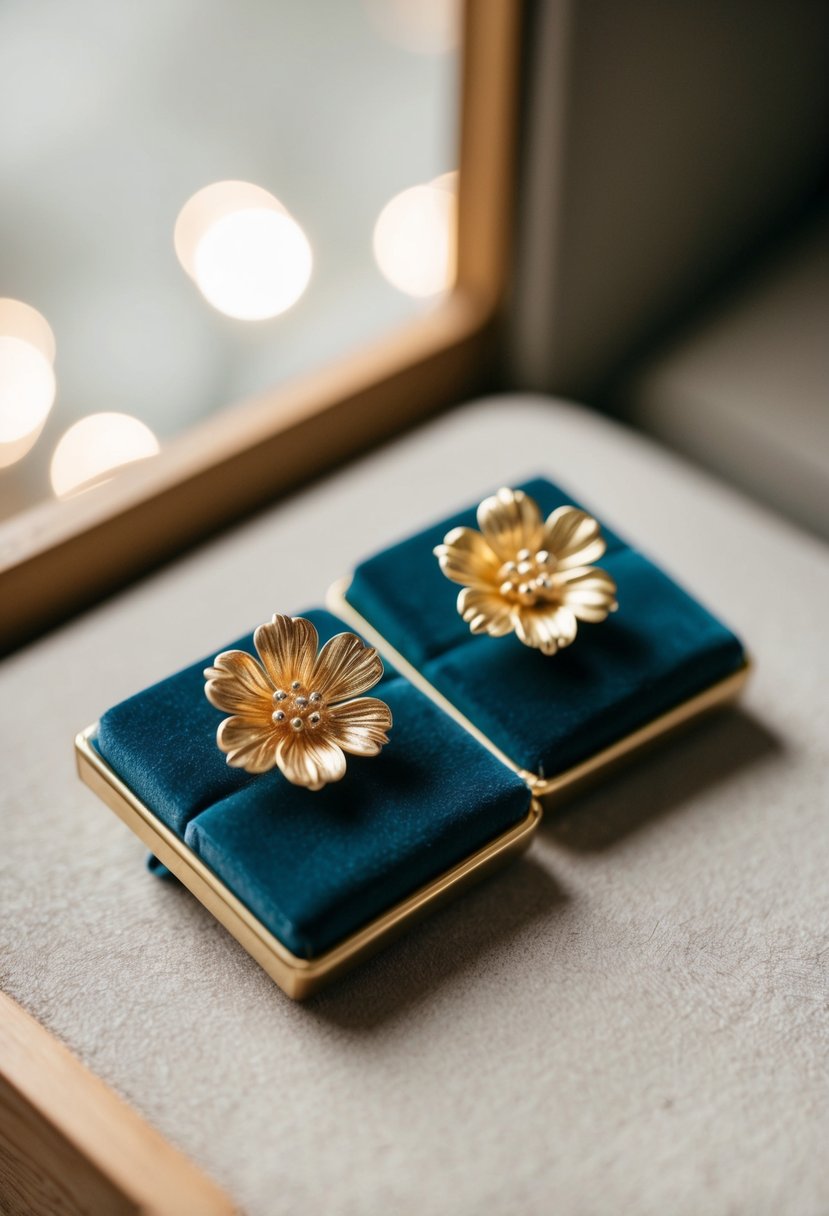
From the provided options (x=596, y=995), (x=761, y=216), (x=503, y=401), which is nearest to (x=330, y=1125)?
(x=596, y=995)

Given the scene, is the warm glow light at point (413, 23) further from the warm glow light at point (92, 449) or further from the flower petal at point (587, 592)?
the flower petal at point (587, 592)

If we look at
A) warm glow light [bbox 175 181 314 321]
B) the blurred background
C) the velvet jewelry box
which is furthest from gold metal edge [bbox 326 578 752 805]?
warm glow light [bbox 175 181 314 321]

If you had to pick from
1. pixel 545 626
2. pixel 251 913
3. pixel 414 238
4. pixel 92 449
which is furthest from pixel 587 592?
pixel 414 238

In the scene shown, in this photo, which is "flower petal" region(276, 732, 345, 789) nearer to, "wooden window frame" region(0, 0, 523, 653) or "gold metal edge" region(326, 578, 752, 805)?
"gold metal edge" region(326, 578, 752, 805)

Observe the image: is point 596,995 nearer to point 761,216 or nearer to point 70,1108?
point 70,1108

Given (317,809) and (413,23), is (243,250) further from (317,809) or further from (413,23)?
(317,809)

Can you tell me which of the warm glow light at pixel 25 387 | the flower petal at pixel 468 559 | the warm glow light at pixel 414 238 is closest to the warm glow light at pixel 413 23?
the warm glow light at pixel 414 238

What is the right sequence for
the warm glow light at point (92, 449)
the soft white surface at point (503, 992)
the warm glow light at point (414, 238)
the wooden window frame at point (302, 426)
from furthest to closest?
the warm glow light at point (414, 238), the warm glow light at point (92, 449), the wooden window frame at point (302, 426), the soft white surface at point (503, 992)
